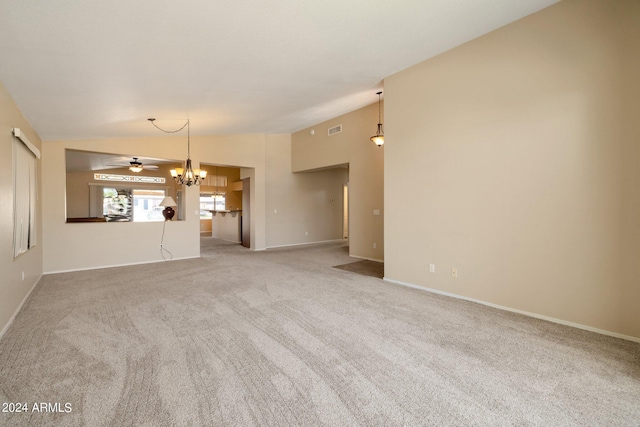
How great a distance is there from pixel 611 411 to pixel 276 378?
2120mm

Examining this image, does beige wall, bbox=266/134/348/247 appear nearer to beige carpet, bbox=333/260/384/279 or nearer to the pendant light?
beige carpet, bbox=333/260/384/279

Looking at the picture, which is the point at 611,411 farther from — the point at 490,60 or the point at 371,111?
the point at 371,111

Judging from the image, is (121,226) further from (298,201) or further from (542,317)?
(542,317)

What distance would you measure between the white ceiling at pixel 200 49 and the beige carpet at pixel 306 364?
99.6 inches

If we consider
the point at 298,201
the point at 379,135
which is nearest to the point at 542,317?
the point at 379,135

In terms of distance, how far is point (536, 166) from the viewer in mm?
3076

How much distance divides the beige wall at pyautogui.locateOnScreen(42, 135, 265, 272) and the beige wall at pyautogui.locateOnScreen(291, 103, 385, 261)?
2.55 meters

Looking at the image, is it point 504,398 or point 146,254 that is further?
point 146,254

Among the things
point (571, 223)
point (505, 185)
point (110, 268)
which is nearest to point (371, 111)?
point (505, 185)

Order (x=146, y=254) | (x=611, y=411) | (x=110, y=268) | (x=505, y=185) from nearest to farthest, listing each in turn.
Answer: (x=611, y=411), (x=505, y=185), (x=110, y=268), (x=146, y=254)

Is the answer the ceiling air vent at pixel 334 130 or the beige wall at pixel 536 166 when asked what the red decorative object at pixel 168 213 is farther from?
the beige wall at pixel 536 166

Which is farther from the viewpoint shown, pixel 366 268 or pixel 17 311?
pixel 366 268

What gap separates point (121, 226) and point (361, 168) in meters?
5.56

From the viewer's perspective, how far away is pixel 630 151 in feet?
8.37
